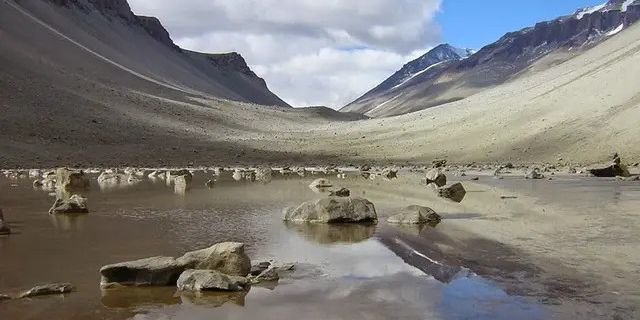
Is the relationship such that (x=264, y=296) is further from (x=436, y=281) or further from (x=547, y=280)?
(x=547, y=280)

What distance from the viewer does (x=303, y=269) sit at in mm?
10992

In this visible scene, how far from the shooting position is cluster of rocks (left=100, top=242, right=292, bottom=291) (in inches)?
368

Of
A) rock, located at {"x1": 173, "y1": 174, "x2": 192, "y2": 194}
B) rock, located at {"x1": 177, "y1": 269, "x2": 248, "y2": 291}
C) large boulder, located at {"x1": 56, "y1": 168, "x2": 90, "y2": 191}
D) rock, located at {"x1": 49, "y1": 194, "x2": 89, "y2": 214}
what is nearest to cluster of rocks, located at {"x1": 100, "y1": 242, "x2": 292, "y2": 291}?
rock, located at {"x1": 177, "y1": 269, "x2": 248, "y2": 291}

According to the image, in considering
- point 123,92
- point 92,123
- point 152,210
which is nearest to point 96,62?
point 123,92

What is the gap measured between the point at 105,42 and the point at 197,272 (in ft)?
432

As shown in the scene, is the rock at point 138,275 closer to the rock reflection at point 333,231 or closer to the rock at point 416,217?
the rock reflection at point 333,231

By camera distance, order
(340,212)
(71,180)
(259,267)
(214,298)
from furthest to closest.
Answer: (71,180) < (340,212) < (259,267) < (214,298)

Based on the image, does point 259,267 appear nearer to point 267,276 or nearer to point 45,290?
point 267,276

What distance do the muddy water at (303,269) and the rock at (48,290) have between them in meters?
0.22

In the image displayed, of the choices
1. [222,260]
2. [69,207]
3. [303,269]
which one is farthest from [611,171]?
[222,260]

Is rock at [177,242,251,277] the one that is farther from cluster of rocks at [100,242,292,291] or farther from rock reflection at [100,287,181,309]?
rock reflection at [100,287,181,309]

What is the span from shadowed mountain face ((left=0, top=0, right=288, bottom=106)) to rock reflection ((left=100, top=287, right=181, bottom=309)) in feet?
208

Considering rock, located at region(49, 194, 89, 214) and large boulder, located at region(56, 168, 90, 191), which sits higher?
large boulder, located at region(56, 168, 90, 191)

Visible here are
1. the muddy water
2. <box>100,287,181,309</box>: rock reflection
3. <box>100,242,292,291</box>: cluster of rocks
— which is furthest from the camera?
<box>100,242,292,291</box>: cluster of rocks
